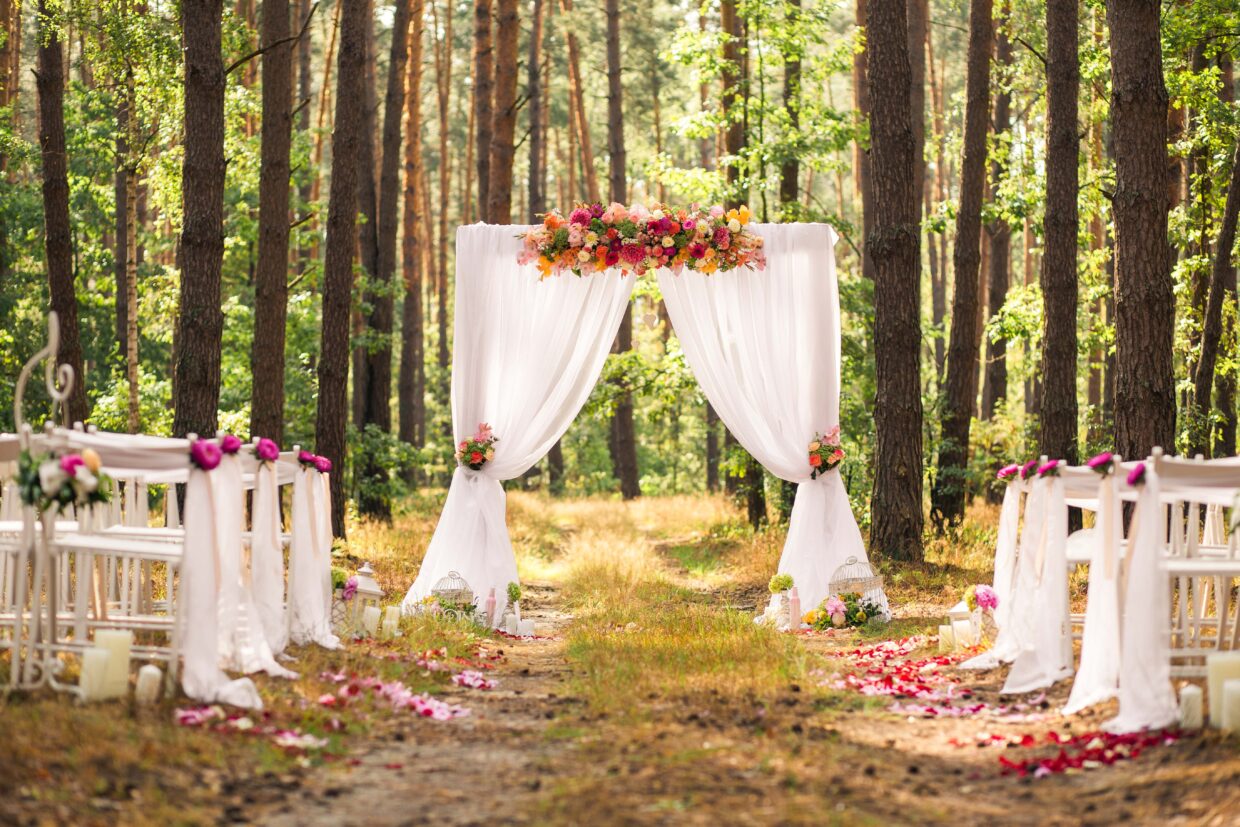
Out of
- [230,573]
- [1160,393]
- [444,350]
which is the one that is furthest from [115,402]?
[444,350]

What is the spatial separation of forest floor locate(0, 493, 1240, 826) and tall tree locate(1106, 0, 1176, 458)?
2344mm

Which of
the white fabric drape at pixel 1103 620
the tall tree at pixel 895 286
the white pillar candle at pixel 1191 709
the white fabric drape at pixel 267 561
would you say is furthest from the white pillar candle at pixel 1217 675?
the tall tree at pixel 895 286

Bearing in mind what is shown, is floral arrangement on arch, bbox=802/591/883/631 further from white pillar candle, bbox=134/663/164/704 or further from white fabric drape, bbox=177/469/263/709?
white pillar candle, bbox=134/663/164/704

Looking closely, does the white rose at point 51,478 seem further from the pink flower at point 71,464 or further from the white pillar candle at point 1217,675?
the white pillar candle at point 1217,675

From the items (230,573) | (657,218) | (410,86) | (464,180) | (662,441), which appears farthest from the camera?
(464,180)

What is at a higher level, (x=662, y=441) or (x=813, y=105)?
(x=813, y=105)

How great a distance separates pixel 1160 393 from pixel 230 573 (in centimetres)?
623

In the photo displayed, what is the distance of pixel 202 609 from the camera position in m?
5.78

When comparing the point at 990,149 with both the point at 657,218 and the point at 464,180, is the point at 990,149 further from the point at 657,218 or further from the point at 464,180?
the point at 464,180

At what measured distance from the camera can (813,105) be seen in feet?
52.2

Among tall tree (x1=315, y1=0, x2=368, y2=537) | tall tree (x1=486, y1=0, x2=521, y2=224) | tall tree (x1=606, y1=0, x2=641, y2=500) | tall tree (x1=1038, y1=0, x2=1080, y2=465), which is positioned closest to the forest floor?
tall tree (x1=1038, y1=0, x2=1080, y2=465)

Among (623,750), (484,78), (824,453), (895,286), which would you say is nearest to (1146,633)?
(623,750)

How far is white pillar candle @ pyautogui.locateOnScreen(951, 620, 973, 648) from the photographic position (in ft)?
25.6

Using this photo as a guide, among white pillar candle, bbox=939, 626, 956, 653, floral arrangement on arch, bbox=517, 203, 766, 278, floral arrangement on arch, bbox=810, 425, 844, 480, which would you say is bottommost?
white pillar candle, bbox=939, 626, 956, 653
